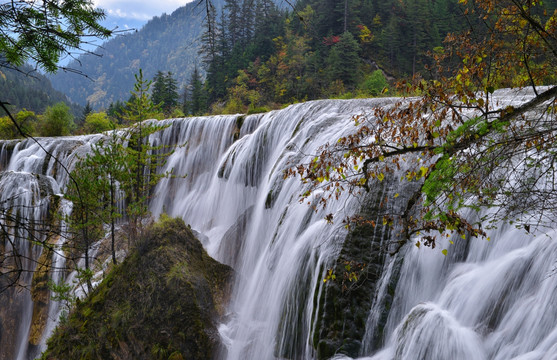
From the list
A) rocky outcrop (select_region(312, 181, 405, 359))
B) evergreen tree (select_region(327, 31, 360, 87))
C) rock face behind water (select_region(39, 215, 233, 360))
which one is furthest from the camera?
evergreen tree (select_region(327, 31, 360, 87))

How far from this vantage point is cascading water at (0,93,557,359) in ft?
14.3

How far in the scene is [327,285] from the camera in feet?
21.1

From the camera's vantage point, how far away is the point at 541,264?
435cm

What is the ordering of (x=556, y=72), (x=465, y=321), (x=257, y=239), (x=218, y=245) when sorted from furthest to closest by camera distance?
(x=218, y=245) < (x=257, y=239) < (x=465, y=321) < (x=556, y=72)

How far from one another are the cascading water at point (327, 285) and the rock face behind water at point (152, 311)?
86 cm

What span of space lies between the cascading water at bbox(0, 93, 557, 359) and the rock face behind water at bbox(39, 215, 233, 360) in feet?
2.83

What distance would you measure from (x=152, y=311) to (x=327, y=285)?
4017mm

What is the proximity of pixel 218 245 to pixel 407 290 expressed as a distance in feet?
26.0

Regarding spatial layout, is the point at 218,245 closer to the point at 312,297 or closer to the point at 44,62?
the point at 312,297

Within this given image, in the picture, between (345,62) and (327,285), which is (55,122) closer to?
(345,62)

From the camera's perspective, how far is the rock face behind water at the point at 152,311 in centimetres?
744

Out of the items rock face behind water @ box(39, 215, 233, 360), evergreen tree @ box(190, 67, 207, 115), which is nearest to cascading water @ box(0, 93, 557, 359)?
rock face behind water @ box(39, 215, 233, 360)

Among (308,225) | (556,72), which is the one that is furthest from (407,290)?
(556,72)

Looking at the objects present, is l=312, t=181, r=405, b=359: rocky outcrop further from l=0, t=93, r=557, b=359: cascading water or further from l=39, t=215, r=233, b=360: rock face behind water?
l=39, t=215, r=233, b=360: rock face behind water
